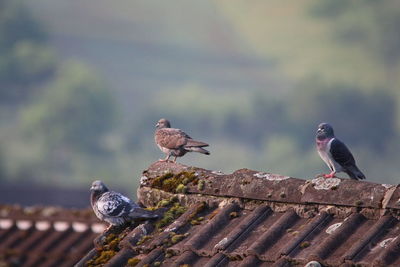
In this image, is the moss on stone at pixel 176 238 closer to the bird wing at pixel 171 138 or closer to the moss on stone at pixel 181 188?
the moss on stone at pixel 181 188

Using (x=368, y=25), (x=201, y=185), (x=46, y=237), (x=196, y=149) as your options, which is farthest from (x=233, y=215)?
(x=368, y=25)

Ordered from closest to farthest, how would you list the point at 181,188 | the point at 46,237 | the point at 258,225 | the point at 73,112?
the point at 258,225
the point at 181,188
the point at 46,237
the point at 73,112

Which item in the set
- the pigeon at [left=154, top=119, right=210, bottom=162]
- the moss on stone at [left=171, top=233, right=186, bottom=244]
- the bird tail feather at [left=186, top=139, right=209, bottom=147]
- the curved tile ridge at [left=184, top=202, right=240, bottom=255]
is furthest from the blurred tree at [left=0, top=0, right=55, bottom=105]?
the moss on stone at [left=171, top=233, right=186, bottom=244]

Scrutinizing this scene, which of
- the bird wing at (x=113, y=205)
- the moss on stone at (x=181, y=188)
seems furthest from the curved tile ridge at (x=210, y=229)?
the bird wing at (x=113, y=205)

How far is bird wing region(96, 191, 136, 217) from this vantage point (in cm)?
780

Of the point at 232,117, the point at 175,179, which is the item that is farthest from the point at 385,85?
the point at 175,179

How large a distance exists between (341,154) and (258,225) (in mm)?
1784

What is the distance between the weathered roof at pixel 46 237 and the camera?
50.4 ft

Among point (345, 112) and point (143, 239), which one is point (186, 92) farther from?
point (143, 239)

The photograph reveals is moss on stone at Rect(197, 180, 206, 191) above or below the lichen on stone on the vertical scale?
below

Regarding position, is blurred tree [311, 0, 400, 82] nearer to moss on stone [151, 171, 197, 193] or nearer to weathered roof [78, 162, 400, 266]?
moss on stone [151, 171, 197, 193]

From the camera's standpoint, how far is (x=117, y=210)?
25.8 feet

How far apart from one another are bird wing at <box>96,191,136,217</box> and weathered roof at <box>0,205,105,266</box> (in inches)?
265

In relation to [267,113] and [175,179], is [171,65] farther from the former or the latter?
[175,179]
